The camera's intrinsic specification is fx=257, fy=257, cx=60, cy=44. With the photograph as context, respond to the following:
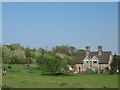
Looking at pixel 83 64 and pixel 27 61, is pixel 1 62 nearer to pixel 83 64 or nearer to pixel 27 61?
pixel 27 61

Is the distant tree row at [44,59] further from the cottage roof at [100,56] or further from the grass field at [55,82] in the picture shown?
A: the grass field at [55,82]

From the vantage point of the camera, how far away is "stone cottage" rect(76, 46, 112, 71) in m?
65.3

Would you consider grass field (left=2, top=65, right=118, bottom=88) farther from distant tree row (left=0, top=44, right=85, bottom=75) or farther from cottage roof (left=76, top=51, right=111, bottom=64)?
cottage roof (left=76, top=51, right=111, bottom=64)

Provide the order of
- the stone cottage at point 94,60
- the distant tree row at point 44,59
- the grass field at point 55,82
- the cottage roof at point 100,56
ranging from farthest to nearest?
the cottage roof at point 100,56 → the stone cottage at point 94,60 → the distant tree row at point 44,59 → the grass field at point 55,82

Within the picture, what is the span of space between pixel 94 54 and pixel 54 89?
4849 centimetres

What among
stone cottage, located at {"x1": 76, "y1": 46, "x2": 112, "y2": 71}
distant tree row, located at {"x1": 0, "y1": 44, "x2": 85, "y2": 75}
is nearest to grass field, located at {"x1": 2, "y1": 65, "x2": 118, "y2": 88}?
distant tree row, located at {"x1": 0, "y1": 44, "x2": 85, "y2": 75}

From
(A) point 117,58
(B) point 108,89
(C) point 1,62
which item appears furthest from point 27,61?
(B) point 108,89

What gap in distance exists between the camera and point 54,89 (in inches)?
790

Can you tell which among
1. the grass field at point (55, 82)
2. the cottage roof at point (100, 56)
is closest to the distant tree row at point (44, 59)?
the cottage roof at point (100, 56)

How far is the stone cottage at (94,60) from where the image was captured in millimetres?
65312

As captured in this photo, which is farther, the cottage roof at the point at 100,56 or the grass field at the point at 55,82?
the cottage roof at the point at 100,56

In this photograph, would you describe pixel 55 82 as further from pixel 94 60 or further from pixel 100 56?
pixel 100 56

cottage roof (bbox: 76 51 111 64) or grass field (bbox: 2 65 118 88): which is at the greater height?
cottage roof (bbox: 76 51 111 64)

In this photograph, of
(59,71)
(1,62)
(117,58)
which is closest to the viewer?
(59,71)
